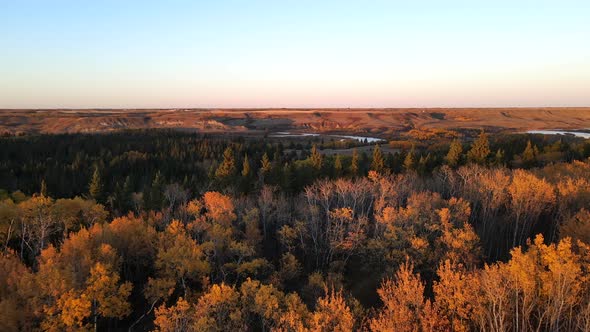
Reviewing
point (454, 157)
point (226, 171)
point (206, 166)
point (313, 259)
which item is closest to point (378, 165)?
point (454, 157)

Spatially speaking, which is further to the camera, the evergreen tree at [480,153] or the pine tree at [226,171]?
the evergreen tree at [480,153]

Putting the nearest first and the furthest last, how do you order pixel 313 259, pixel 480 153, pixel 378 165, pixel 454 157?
pixel 313 259 < pixel 378 165 < pixel 454 157 < pixel 480 153

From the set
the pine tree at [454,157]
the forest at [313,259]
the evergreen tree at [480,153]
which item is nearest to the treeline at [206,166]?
the evergreen tree at [480,153]

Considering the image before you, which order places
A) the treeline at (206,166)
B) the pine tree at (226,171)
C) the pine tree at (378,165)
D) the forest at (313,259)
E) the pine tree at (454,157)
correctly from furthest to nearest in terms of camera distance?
the pine tree at (454,157) → the pine tree at (226,171) → the pine tree at (378,165) → the treeline at (206,166) → the forest at (313,259)

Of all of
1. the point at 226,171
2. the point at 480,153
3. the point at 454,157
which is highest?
the point at 480,153

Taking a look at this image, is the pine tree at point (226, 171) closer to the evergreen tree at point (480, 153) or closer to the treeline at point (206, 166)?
the treeline at point (206, 166)

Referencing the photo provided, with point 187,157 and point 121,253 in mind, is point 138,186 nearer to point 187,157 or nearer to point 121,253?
point 187,157

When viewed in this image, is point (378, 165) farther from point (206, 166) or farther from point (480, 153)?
point (206, 166)

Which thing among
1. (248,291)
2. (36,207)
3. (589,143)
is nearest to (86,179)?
(36,207)
